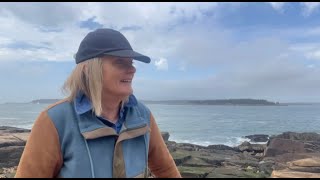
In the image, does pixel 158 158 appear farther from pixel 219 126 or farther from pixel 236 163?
pixel 219 126

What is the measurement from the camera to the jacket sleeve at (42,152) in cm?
207

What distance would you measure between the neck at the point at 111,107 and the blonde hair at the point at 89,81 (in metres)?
0.10

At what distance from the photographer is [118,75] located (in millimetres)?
2256

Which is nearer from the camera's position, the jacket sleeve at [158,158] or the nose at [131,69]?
the nose at [131,69]

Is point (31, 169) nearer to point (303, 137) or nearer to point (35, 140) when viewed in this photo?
point (35, 140)

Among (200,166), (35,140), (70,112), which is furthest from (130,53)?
(200,166)

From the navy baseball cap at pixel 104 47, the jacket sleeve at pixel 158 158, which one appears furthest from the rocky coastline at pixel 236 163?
the navy baseball cap at pixel 104 47

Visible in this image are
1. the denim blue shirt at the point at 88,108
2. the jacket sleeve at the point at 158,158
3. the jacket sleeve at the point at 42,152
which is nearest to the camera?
the jacket sleeve at the point at 42,152

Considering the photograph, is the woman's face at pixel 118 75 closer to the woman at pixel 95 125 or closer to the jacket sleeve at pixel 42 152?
the woman at pixel 95 125

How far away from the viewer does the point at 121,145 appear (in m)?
2.25

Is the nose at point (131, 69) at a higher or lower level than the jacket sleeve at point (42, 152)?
higher

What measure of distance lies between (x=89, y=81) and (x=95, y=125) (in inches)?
10.0

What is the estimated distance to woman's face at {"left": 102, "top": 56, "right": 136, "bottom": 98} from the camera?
88.2 inches

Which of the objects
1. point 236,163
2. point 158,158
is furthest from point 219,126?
point 158,158
